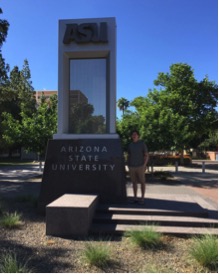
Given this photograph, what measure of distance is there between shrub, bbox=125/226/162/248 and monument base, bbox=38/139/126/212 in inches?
113

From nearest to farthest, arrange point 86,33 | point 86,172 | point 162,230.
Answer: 1. point 162,230
2. point 86,172
3. point 86,33

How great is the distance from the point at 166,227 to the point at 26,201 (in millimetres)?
4536

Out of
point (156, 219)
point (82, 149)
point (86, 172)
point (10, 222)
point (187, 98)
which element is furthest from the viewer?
point (187, 98)

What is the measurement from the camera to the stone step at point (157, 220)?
698 centimetres

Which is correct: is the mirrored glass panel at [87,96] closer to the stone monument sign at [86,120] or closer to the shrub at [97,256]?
the stone monument sign at [86,120]

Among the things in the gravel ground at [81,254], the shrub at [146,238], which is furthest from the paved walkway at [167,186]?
the gravel ground at [81,254]

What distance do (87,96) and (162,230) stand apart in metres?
4.88

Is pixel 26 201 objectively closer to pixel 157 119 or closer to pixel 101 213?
pixel 101 213

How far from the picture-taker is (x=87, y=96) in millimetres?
10234

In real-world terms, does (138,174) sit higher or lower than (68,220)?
higher

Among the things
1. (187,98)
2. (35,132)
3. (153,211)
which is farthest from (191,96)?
(153,211)

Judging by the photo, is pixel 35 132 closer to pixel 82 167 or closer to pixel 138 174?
pixel 82 167

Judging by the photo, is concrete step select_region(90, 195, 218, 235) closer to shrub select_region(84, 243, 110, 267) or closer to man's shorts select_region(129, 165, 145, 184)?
man's shorts select_region(129, 165, 145, 184)

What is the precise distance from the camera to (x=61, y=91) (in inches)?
400
